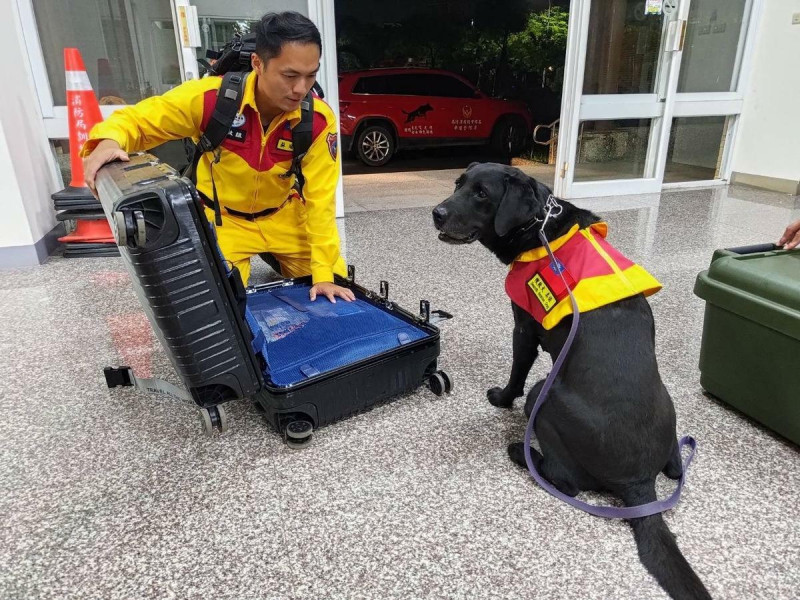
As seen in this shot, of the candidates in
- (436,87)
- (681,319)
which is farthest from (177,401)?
(436,87)

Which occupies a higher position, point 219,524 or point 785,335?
point 785,335

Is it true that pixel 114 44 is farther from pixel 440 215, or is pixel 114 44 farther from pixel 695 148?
pixel 695 148

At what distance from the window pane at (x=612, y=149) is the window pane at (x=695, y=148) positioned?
49 centimetres

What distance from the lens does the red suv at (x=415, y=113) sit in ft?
22.0

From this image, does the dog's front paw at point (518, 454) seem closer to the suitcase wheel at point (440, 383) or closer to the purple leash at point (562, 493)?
the purple leash at point (562, 493)

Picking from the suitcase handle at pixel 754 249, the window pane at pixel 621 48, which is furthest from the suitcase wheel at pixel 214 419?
the window pane at pixel 621 48

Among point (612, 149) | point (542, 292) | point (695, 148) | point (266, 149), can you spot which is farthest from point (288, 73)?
point (695, 148)

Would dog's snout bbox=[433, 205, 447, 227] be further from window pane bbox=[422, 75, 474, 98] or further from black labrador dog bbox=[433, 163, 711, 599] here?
window pane bbox=[422, 75, 474, 98]

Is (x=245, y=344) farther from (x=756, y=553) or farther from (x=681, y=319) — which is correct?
(x=681, y=319)

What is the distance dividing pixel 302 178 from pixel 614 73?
3641 millimetres

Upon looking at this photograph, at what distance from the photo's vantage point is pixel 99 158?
132cm

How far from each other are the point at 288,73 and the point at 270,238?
806 millimetres

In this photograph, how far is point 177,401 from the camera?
1667mm

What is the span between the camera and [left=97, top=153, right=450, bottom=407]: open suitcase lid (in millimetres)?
1066
